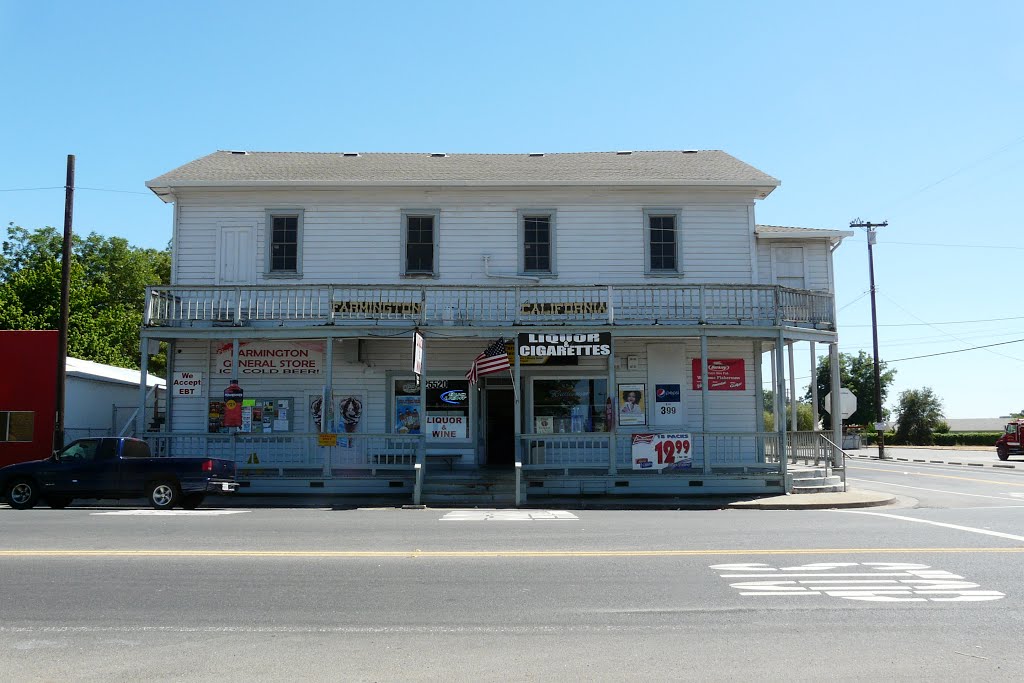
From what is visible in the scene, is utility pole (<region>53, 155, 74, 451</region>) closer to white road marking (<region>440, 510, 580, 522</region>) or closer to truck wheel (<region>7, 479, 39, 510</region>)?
truck wheel (<region>7, 479, 39, 510</region>)

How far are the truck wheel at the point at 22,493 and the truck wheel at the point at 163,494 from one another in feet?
7.06

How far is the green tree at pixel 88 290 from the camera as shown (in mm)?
38500

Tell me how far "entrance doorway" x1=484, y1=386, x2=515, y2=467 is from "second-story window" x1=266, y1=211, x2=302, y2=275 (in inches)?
231

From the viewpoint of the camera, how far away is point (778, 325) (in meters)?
18.7

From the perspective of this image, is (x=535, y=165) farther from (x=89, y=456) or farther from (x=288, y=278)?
(x=89, y=456)

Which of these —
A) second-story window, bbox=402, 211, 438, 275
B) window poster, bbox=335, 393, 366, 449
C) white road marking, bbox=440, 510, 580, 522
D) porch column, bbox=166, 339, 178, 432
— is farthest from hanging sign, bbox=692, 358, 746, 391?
porch column, bbox=166, 339, 178, 432

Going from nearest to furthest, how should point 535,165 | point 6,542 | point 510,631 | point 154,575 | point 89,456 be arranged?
1. point 510,631
2. point 154,575
3. point 6,542
4. point 89,456
5. point 535,165

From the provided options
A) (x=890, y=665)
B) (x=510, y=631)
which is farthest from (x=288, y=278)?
(x=890, y=665)

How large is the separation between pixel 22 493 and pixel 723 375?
15.3 m

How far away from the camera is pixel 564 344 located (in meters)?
18.3

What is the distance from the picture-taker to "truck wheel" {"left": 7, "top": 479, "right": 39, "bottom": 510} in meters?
15.9

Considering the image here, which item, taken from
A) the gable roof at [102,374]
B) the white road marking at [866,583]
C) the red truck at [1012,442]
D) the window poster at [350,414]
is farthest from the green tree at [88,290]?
the red truck at [1012,442]

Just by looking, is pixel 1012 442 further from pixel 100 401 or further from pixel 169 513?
pixel 169 513

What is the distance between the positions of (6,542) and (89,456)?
5.90 m
